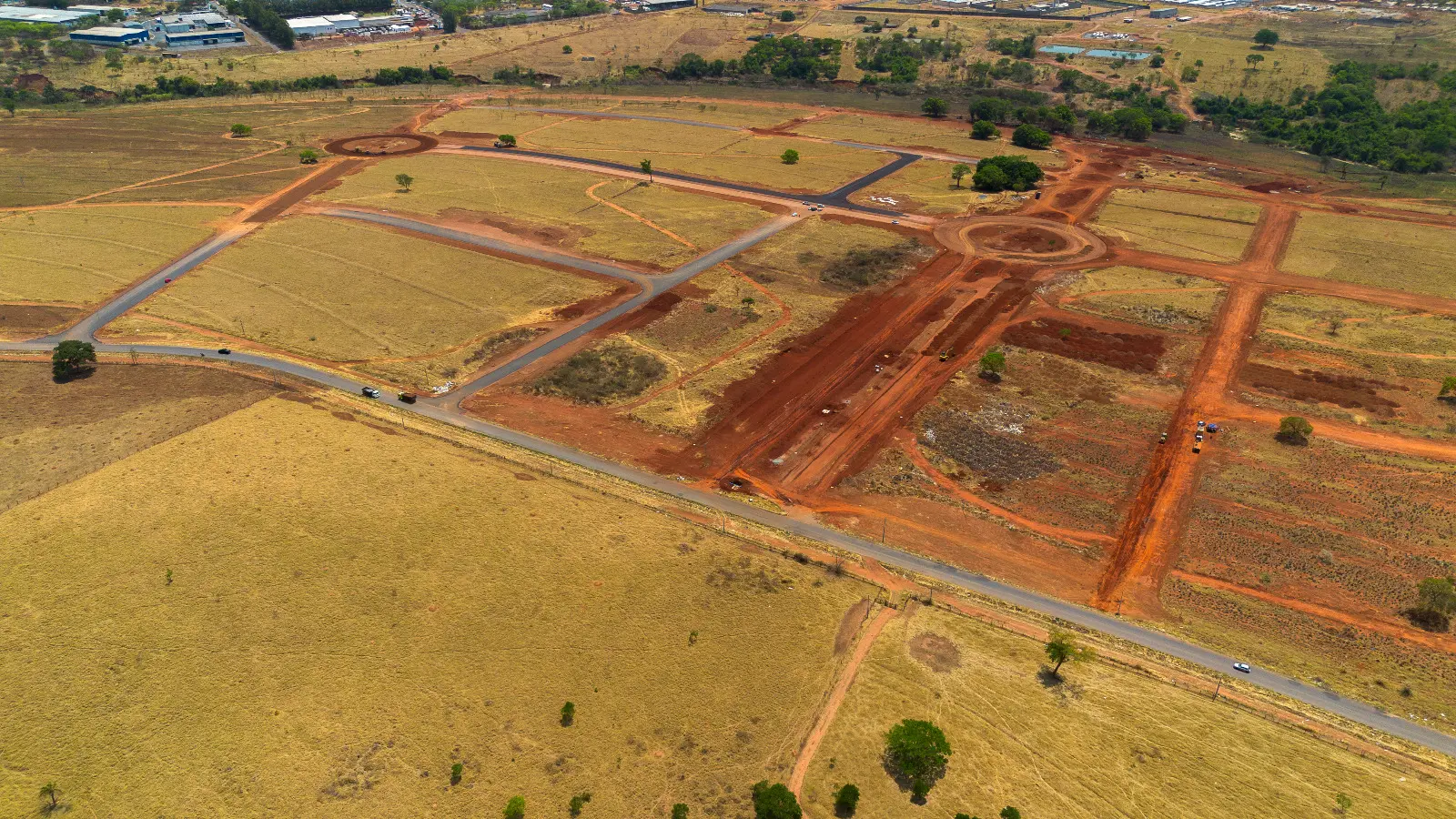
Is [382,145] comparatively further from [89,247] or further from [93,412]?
[93,412]

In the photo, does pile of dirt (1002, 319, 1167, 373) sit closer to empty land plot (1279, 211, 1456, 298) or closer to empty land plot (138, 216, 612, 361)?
empty land plot (1279, 211, 1456, 298)

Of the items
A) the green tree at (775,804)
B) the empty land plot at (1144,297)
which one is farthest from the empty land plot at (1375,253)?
the green tree at (775,804)

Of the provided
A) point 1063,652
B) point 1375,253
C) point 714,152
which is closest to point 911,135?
point 714,152

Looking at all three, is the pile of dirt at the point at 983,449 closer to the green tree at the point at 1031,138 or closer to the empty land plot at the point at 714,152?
the empty land plot at the point at 714,152

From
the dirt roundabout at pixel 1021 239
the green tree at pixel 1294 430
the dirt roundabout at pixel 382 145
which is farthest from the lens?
the dirt roundabout at pixel 382 145

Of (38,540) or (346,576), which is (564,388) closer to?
(346,576)

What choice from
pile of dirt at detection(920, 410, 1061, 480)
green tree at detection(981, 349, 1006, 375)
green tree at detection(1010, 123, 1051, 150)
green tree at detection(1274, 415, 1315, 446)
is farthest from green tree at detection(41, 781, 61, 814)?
green tree at detection(1010, 123, 1051, 150)
